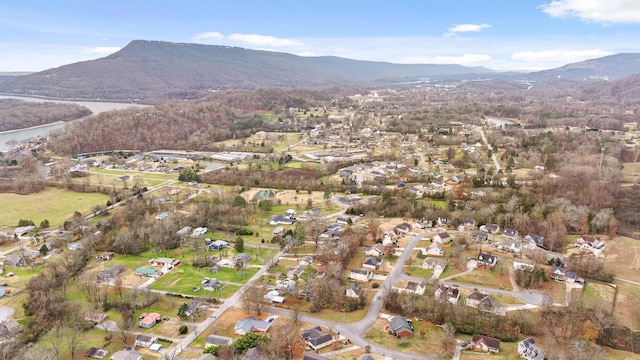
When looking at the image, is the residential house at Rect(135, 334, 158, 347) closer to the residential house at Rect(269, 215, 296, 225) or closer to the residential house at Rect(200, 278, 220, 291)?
the residential house at Rect(200, 278, 220, 291)

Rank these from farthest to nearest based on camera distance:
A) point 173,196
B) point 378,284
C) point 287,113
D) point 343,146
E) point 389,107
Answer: point 389,107 → point 287,113 → point 343,146 → point 173,196 → point 378,284

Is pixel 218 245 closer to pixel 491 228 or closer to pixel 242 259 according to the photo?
pixel 242 259

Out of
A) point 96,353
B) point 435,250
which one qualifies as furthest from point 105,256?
point 435,250

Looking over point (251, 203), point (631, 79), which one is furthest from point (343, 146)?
point (631, 79)

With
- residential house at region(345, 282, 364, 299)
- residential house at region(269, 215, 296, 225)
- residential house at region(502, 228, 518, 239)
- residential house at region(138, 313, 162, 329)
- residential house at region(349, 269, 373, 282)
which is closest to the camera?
residential house at region(138, 313, 162, 329)

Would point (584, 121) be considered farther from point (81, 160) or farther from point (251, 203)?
point (81, 160)

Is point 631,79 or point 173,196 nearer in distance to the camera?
point 173,196

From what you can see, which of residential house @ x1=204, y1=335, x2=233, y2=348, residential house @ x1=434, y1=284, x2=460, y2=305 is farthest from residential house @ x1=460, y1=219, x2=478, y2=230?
residential house @ x1=204, y1=335, x2=233, y2=348
